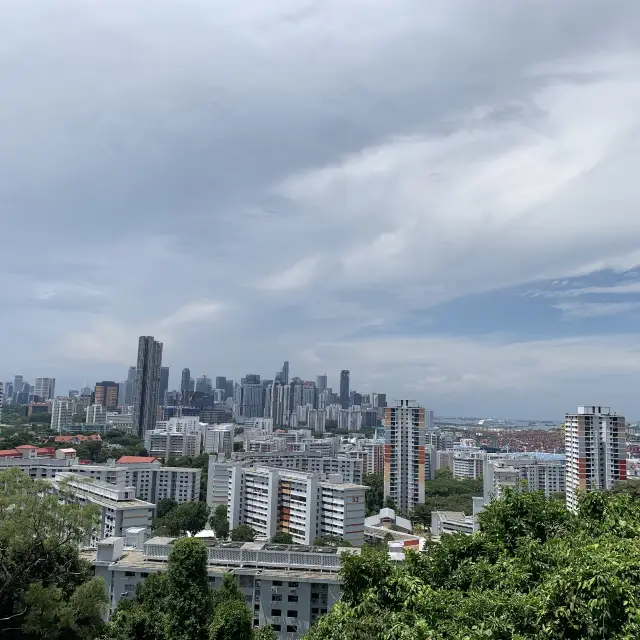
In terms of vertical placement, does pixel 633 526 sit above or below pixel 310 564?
above

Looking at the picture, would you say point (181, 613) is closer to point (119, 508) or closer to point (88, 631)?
point (88, 631)

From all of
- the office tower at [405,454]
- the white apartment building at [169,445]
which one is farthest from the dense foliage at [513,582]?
the white apartment building at [169,445]

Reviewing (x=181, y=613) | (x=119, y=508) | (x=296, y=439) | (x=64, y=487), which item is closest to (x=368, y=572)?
(x=181, y=613)

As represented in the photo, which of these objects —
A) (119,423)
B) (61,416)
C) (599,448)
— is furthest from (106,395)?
(599,448)

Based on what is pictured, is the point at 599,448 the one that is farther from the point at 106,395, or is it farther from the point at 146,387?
the point at 106,395

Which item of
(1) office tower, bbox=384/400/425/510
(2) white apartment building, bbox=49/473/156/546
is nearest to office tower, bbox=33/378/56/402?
(1) office tower, bbox=384/400/425/510

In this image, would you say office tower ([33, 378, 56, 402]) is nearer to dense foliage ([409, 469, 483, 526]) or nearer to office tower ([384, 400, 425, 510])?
dense foliage ([409, 469, 483, 526])

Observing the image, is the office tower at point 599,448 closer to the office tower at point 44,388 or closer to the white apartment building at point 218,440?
the white apartment building at point 218,440
